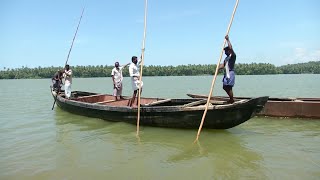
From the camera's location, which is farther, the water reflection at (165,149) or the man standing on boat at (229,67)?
the man standing on boat at (229,67)

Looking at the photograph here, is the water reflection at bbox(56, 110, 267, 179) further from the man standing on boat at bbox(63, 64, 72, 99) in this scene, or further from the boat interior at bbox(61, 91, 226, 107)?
the man standing on boat at bbox(63, 64, 72, 99)

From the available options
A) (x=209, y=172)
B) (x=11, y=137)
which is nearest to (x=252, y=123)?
(x=209, y=172)

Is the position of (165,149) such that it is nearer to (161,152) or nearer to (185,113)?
(161,152)

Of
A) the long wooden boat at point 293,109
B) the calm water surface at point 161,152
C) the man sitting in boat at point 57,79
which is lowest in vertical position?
the calm water surface at point 161,152

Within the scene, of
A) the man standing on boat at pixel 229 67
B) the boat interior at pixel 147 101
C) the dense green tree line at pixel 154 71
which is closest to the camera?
the man standing on boat at pixel 229 67

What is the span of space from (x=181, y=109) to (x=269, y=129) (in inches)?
113

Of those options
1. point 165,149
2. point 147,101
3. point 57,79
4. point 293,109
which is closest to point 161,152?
point 165,149

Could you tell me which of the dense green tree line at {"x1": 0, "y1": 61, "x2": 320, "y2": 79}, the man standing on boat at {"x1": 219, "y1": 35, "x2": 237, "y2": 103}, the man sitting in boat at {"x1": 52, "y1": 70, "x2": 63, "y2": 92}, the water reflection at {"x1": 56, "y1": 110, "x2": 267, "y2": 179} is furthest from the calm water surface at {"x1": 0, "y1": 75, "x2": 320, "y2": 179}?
the dense green tree line at {"x1": 0, "y1": 61, "x2": 320, "y2": 79}

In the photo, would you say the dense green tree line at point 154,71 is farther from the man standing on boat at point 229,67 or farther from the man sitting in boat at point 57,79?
the man standing on boat at point 229,67

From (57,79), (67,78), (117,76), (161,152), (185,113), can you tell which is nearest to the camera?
(161,152)

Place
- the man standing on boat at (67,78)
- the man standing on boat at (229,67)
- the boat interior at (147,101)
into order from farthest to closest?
the man standing on boat at (67,78), the boat interior at (147,101), the man standing on boat at (229,67)

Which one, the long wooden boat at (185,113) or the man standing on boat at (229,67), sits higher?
the man standing on boat at (229,67)

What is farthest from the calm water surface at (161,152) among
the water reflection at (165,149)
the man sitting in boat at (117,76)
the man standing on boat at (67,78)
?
the man standing on boat at (67,78)

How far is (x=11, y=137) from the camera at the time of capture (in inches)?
342
